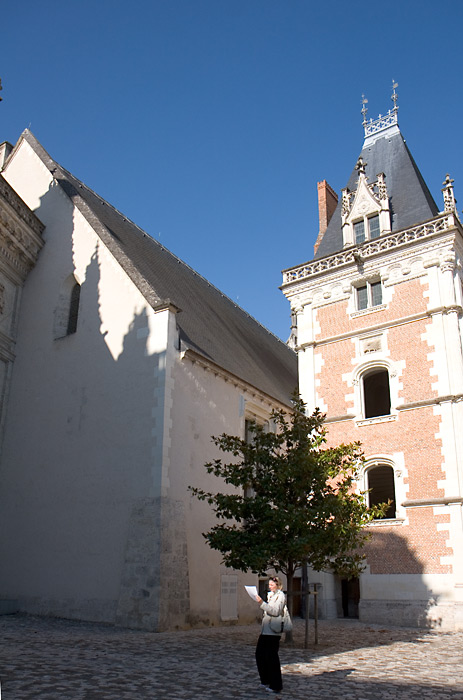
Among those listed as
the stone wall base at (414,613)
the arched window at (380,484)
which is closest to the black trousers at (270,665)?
the stone wall base at (414,613)

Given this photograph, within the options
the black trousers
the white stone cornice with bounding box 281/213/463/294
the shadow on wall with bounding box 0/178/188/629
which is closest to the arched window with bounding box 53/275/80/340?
the shadow on wall with bounding box 0/178/188/629

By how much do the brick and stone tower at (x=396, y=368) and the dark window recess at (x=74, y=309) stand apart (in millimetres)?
8450

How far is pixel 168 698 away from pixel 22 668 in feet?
8.01

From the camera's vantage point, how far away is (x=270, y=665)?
7.57 meters

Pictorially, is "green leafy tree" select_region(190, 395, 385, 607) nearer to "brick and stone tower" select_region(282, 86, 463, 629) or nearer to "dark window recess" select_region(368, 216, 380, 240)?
"brick and stone tower" select_region(282, 86, 463, 629)

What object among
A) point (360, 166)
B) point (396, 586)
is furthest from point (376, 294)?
point (396, 586)

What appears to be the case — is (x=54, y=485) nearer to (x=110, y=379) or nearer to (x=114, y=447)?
(x=114, y=447)

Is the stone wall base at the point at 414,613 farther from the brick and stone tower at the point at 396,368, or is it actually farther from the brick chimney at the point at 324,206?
the brick chimney at the point at 324,206

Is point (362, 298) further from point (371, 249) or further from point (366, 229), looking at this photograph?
point (366, 229)

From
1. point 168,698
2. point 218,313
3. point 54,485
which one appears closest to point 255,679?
point 168,698

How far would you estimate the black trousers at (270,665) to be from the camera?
7.52m

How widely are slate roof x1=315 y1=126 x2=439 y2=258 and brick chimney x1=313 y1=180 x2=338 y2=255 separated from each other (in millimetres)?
1970

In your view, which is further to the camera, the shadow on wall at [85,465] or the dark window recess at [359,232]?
the dark window recess at [359,232]

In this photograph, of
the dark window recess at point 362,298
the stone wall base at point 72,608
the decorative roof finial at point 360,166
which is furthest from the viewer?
the decorative roof finial at point 360,166
